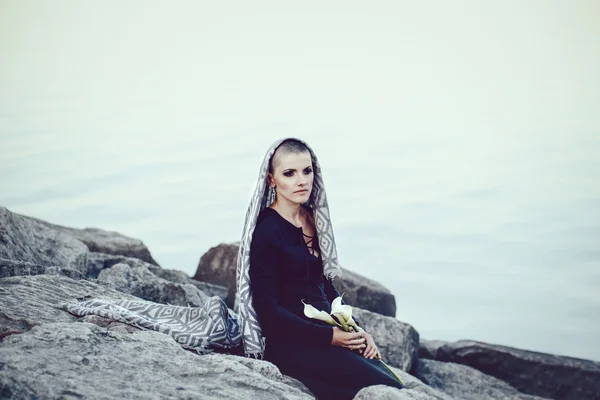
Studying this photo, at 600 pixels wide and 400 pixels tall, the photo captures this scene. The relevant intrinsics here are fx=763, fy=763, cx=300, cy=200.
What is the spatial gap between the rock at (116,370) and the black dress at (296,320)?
1.30ft

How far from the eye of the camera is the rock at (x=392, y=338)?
539cm

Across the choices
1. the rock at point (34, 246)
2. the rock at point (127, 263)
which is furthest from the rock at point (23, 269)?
the rock at point (127, 263)

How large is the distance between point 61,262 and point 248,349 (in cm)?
175

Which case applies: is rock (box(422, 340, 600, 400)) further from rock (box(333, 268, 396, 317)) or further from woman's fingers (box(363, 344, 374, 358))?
woman's fingers (box(363, 344, 374, 358))

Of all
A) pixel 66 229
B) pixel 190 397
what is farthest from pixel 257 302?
pixel 66 229

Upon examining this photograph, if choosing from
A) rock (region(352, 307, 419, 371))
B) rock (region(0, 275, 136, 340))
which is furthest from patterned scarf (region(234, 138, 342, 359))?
rock (region(352, 307, 419, 371))

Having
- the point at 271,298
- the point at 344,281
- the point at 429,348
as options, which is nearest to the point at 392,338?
the point at 344,281

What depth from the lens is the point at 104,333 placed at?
2.91 m

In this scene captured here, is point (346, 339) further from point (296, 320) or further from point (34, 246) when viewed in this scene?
point (34, 246)

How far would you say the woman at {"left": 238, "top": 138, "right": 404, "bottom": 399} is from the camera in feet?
11.3

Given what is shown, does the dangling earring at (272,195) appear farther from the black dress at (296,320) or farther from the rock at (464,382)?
the rock at (464,382)

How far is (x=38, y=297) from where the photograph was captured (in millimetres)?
3475

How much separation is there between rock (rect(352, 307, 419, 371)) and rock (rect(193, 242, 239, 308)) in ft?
4.50

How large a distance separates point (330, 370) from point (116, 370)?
1.11 metres
